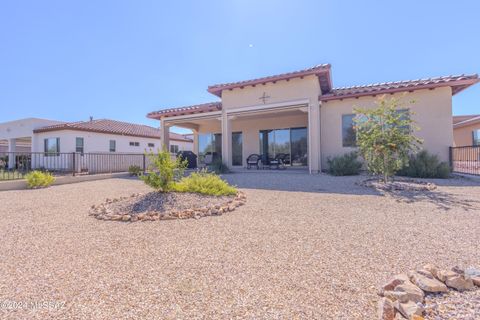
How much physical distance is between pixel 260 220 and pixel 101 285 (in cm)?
267

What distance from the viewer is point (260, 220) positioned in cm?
427

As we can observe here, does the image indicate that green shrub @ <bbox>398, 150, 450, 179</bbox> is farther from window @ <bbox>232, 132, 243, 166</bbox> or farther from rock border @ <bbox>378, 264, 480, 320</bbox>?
window @ <bbox>232, 132, 243, 166</bbox>

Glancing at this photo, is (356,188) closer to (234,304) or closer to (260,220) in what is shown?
(260,220)

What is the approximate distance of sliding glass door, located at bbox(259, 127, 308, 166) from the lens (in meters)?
13.9

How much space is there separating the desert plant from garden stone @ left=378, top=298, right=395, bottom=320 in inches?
194

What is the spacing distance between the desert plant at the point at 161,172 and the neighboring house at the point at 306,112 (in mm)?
7030

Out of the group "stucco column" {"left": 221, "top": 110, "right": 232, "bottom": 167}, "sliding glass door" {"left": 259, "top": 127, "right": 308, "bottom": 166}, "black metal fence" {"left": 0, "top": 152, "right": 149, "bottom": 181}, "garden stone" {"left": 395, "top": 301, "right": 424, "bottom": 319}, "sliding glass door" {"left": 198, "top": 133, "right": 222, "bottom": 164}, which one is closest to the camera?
"garden stone" {"left": 395, "top": 301, "right": 424, "bottom": 319}

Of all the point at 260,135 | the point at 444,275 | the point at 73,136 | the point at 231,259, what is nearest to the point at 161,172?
the point at 231,259

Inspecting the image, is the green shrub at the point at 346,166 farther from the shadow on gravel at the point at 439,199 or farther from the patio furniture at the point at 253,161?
the patio furniture at the point at 253,161

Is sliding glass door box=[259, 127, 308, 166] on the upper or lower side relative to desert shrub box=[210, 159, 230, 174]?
upper

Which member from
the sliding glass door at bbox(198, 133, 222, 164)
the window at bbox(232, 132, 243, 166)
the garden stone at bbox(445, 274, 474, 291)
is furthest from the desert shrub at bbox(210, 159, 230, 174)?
the garden stone at bbox(445, 274, 474, 291)

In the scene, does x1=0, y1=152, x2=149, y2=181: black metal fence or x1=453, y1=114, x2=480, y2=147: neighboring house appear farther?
x1=453, y1=114, x2=480, y2=147: neighboring house

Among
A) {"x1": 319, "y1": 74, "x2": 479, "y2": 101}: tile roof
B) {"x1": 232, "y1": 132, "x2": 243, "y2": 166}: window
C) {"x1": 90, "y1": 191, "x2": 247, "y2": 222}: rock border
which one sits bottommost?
{"x1": 90, "y1": 191, "x2": 247, "y2": 222}: rock border

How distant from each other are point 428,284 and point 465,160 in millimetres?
11163
